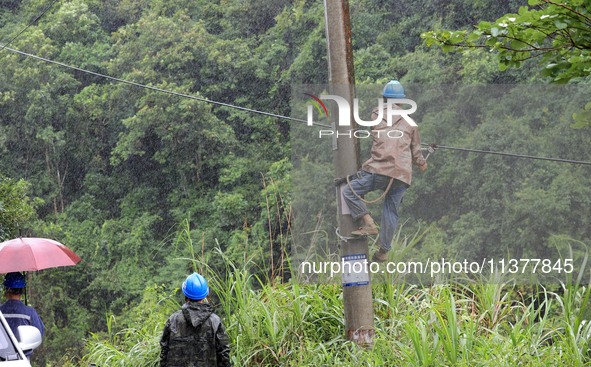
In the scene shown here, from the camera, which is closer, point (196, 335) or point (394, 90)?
point (196, 335)

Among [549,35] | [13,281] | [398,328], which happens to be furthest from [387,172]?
[549,35]

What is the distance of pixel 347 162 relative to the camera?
744 centimetres

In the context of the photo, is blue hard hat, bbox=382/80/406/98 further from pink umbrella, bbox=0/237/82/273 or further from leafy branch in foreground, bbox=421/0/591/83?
leafy branch in foreground, bbox=421/0/591/83

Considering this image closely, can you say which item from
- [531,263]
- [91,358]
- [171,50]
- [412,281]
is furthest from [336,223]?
[171,50]

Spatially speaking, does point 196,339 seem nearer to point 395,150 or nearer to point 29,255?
point 29,255

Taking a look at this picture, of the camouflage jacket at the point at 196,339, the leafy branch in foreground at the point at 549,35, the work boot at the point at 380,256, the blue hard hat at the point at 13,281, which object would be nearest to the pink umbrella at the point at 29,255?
Result: the blue hard hat at the point at 13,281

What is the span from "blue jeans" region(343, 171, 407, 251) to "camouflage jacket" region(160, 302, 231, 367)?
1865mm

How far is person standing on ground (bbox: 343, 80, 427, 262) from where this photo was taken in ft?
25.0

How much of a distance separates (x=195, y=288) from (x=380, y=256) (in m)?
2.10

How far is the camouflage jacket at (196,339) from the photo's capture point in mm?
6113

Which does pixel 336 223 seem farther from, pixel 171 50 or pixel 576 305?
pixel 171 50

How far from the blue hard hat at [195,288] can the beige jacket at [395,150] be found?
6.88 ft

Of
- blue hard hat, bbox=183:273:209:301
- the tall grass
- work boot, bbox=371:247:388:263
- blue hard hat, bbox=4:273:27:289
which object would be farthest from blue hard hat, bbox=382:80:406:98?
blue hard hat, bbox=4:273:27:289

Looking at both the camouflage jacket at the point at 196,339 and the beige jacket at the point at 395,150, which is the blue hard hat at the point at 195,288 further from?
the beige jacket at the point at 395,150
